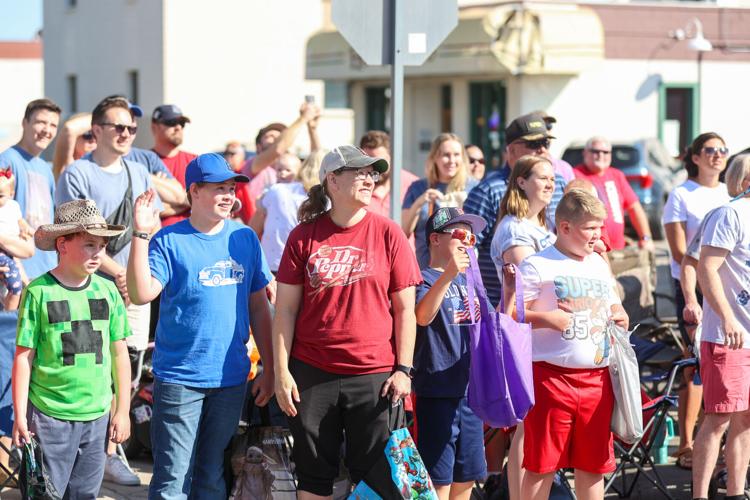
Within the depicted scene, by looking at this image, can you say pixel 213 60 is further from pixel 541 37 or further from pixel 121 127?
pixel 121 127

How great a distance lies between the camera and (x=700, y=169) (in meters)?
7.98

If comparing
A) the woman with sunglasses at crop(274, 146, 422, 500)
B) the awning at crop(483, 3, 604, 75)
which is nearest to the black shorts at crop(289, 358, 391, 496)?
the woman with sunglasses at crop(274, 146, 422, 500)

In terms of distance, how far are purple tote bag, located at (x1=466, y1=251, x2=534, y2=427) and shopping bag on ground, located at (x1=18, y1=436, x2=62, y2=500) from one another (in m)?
1.86

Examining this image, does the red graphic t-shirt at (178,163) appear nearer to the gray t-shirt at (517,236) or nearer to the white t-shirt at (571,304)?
the gray t-shirt at (517,236)

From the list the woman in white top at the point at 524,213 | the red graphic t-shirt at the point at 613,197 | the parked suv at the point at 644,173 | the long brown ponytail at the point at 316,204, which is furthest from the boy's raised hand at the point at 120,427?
the parked suv at the point at 644,173

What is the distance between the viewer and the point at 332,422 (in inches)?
210

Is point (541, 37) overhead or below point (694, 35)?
below

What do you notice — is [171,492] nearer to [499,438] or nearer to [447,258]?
[447,258]

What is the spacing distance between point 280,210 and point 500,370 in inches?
132

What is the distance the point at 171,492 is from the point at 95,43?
31.9m

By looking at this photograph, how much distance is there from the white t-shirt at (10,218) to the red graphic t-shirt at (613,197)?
14.0ft

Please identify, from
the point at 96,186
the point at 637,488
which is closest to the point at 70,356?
the point at 96,186

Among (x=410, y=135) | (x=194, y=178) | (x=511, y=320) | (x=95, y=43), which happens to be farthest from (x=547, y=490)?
(x=95, y=43)

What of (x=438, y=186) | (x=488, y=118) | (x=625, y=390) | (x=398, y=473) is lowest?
(x=398, y=473)
